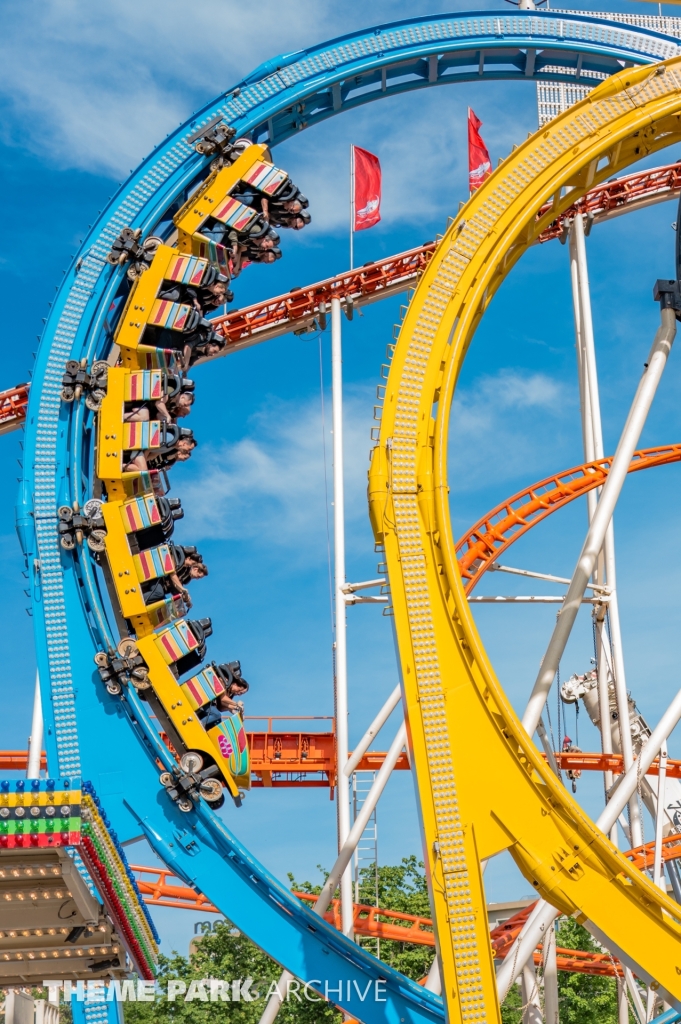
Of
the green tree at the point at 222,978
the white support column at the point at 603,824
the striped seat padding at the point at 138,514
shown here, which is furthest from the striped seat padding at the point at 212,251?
the green tree at the point at 222,978

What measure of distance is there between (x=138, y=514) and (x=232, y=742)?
6.86 feet

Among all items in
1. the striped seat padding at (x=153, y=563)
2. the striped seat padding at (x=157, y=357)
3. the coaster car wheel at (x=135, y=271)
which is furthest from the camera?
the coaster car wheel at (x=135, y=271)

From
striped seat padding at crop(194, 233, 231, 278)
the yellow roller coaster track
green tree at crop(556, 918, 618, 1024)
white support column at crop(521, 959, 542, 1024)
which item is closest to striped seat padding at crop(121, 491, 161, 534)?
the yellow roller coaster track

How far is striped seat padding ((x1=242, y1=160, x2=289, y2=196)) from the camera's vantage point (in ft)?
37.5

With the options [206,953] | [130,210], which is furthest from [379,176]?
[206,953]

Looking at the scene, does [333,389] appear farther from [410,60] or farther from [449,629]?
[449,629]

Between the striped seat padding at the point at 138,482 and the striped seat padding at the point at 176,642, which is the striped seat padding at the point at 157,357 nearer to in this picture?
the striped seat padding at the point at 138,482

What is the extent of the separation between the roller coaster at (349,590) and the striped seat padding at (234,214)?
0.02m

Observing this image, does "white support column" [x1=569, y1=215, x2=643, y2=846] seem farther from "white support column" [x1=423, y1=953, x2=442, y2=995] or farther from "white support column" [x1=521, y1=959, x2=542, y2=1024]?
"white support column" [x1=423, y1=953, x2=442, y2=995]

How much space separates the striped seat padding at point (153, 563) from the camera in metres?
10.0

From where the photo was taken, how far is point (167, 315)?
10.9 m

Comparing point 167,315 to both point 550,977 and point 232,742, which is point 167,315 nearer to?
point 232,742

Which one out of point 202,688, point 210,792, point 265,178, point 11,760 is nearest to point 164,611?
point 202,688

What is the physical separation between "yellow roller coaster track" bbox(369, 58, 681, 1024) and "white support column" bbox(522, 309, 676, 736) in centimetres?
125
